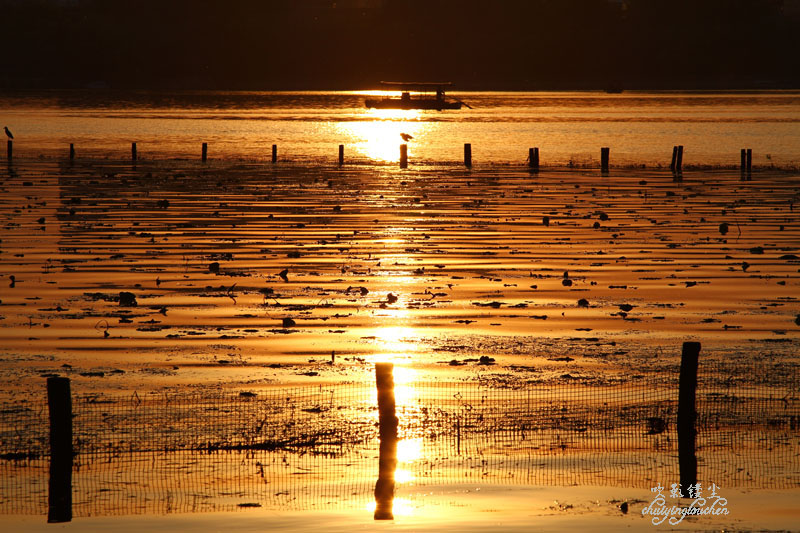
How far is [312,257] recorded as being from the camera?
3016 cm

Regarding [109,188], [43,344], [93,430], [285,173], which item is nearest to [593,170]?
[285,173]

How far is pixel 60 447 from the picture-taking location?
1284cm

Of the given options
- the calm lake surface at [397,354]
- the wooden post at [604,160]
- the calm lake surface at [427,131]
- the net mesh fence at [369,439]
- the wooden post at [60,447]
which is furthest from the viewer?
the calm lake surface at [427,131]

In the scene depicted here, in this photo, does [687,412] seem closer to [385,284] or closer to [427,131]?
[385,284]

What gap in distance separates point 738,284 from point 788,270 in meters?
2.41

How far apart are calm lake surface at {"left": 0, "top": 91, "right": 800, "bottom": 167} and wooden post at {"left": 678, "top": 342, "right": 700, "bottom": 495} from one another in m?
56.3

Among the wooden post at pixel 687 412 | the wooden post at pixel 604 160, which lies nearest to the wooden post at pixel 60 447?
the wooden post at pixel 687 412

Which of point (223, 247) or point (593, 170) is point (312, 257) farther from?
point (593, 170)

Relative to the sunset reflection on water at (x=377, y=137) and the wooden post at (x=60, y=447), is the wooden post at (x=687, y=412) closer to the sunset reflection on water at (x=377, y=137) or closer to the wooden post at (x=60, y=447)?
the wooden post at (x=60, y=447)

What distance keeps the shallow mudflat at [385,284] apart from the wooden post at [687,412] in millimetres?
3430

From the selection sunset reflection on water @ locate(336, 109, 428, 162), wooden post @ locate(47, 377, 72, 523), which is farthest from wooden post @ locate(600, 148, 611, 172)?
wooden post @ locate(47, 377, 72, 523)

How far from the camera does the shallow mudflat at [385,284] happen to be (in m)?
19.1

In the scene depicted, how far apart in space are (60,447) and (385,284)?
13779 mm

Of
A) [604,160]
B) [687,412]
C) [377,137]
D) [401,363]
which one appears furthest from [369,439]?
[377,137]
